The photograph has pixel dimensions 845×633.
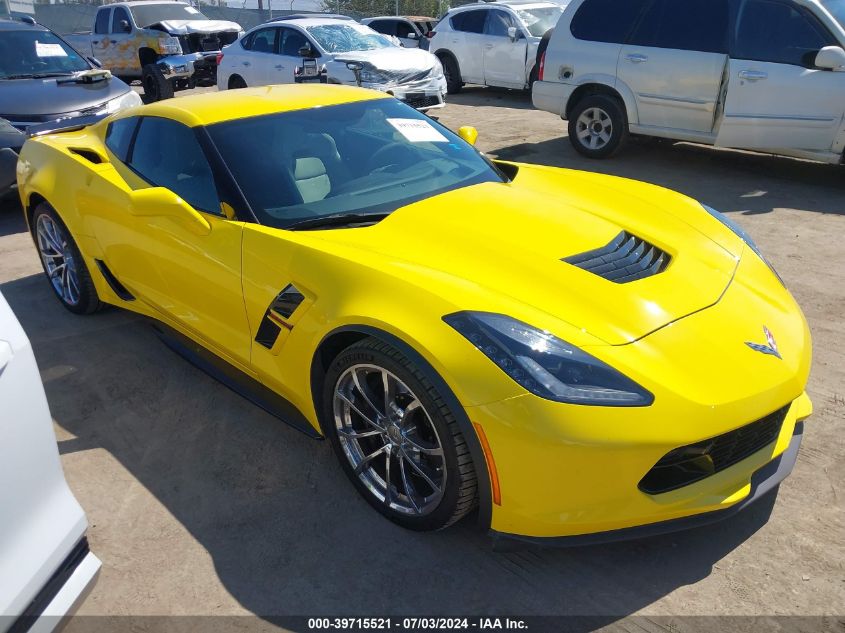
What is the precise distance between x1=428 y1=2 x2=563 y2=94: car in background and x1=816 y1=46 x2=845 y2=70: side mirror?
585 centimetres

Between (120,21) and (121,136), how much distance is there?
12388 mm

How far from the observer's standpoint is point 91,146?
415cm

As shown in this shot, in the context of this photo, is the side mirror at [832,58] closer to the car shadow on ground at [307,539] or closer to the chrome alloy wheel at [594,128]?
the chrome alloy wheel at [594,128]

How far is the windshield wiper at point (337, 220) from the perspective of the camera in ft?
9.66

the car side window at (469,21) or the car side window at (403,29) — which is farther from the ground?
the car side window at (469,21)

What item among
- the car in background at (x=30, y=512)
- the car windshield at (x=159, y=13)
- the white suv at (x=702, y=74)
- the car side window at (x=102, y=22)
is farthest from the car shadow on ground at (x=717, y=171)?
the car side window at (x=102, y=22)

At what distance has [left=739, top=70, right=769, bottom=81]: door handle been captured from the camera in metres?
Answer: 6.86

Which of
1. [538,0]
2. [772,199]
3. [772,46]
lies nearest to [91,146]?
[772,199]

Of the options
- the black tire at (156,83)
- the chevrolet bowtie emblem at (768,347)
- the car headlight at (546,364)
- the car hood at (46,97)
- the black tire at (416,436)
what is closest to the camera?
the car headlight at (546,364)

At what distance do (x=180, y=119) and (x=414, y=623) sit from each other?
8.45 ft

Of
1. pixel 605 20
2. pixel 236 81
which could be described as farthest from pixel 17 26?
pixel 605 20

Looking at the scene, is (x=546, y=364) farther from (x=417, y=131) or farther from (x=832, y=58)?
(x=832, y=58)

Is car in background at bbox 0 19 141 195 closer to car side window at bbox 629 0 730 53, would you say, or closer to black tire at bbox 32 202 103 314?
black tire at bbox 32 202 103 314

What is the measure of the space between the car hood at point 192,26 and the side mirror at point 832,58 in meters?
11.5
